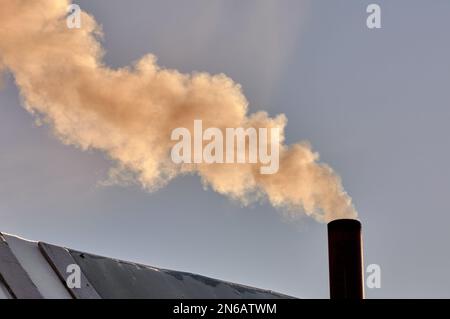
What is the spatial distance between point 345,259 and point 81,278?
5.12 m

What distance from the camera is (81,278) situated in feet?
43.3

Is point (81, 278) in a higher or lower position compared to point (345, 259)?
lower

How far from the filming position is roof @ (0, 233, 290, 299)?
11844 mm

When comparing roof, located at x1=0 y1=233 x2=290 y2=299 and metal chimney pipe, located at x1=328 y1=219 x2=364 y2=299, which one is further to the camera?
metal chimney pipe, located at x1=328 y1=219 x2=364 y2=299

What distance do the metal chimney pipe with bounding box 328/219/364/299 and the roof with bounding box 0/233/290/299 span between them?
8.50 ft

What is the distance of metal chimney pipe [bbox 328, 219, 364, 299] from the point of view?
14.6 meters

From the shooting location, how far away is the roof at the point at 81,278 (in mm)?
11844

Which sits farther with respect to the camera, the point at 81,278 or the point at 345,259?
the point at 345,259

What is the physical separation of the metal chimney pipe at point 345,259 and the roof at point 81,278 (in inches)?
102

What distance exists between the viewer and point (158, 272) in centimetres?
1553

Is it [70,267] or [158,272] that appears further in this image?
[158,272]
